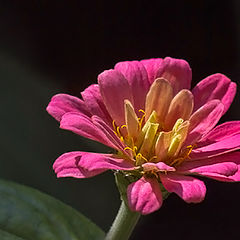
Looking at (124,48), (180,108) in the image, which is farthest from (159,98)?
(124,48)

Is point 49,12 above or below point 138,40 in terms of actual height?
above

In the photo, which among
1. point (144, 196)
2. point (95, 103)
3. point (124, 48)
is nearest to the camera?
point (144, 196)

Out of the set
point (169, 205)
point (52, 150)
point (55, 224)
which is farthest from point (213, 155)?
point (169, 205)

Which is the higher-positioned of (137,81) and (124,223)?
(137,81)

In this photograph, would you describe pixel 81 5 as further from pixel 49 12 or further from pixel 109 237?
pixel 109 237

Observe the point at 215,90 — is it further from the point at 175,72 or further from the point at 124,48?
the point at 124,48

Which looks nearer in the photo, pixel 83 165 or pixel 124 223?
pixel 83 165
